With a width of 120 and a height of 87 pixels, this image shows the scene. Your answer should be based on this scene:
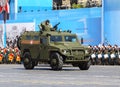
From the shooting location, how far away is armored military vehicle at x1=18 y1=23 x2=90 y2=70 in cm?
2745

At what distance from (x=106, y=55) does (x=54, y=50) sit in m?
7.93

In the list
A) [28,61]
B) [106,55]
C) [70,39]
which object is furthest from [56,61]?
[106,55]

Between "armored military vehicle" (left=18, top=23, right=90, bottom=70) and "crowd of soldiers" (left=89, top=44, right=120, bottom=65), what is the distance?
5936 millimetres

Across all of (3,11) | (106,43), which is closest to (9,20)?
(3,11)

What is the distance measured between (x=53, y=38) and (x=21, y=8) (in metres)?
21.4

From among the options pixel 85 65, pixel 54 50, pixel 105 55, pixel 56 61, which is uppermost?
pixel 54 50

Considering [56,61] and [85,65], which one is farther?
[85,65]

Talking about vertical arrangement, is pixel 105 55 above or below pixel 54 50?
below

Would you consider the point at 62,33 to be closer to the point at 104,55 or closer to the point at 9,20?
the point at 104,55

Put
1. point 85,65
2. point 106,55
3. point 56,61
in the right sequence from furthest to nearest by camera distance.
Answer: point 106,55 < point 85,65 < point 56,61

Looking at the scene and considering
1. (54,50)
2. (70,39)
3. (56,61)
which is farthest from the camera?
(70,39)

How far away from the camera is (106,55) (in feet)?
115

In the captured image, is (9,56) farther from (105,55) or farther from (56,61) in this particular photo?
(56,61)

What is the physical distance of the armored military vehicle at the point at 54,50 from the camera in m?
27.5
